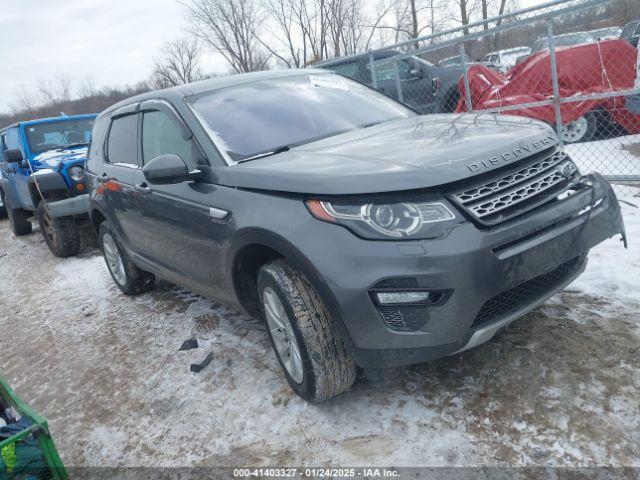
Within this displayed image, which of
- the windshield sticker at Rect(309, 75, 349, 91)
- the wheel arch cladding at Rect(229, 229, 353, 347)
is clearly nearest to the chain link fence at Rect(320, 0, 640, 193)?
the windshield sticker at Rect(309, 75, 349, 91)

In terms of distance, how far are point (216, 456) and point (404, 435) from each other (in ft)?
2.91

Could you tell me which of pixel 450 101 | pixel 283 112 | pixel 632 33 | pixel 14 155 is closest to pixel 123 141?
pixel 283 112

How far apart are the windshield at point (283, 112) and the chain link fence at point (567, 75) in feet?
8.90

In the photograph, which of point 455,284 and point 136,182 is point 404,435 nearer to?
point 455,284

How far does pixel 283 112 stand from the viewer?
3.27m

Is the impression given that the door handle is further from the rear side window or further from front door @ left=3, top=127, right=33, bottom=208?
front door @ left=3, top=127, right=33, bottom=208

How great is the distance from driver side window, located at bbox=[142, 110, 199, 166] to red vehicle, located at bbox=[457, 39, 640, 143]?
5.03m

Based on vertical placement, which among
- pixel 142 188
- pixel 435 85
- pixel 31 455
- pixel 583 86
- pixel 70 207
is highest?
pixel 435 85

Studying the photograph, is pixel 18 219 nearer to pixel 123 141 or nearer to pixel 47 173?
pixel 47 173

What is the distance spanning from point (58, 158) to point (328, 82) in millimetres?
4852

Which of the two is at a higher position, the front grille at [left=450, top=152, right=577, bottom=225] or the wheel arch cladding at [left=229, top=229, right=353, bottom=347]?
the front grille at [left=450, top=152, right=577, bottom=225]

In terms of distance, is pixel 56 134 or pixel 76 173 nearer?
pixel 76 173

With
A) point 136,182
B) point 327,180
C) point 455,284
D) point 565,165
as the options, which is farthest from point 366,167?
point 136,182

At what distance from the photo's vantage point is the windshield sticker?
12.2 feet
